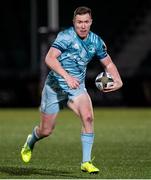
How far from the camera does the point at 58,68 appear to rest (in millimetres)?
11289

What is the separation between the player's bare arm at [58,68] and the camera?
1111 cm

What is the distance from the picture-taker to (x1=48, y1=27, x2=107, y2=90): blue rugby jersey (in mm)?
11570

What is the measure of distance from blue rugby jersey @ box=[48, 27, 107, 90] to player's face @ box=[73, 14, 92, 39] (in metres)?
0.15

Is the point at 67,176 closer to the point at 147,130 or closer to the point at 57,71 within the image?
the point at 57,71

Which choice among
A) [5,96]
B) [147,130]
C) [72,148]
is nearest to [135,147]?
[72,148]

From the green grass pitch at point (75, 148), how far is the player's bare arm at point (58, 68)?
119 cm

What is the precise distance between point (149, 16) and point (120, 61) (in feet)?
7.60

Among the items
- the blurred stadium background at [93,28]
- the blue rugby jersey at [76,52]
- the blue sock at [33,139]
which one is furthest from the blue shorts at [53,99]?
the blurred stadium background at [93,28]

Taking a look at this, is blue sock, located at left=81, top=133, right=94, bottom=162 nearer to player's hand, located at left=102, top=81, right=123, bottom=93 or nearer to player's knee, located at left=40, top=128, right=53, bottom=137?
player's hand, located at left=102, top=81, right=123, bottom=93

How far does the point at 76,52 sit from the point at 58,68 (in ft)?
1.55

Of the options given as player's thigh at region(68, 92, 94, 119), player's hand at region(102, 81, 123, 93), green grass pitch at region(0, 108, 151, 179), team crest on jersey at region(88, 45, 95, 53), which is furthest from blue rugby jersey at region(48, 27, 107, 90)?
green grass pitch at region(0, 108, 151, 179)

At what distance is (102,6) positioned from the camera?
3656 cm

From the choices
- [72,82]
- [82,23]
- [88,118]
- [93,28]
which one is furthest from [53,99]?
[93,28]

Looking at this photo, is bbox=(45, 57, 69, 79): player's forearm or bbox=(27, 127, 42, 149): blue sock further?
bbox=(27, 127, 42, 149): blue sock
